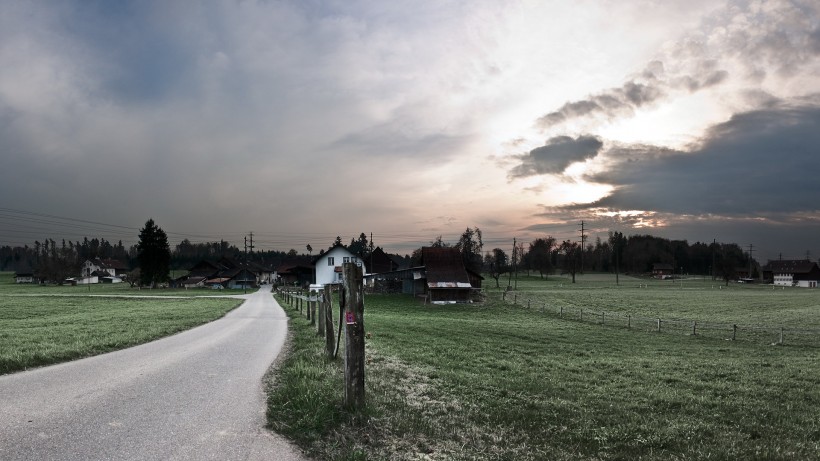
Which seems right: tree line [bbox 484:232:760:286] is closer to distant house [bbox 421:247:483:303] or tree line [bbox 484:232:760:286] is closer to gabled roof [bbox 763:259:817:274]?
gabled roof [bbox 763:259:817:274]

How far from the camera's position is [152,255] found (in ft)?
324

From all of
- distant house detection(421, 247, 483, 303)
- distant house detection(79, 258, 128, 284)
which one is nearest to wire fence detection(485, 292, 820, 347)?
distant house detection(421, 247, 483, 303)

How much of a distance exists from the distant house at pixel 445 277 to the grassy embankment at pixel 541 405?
45744 millimetres

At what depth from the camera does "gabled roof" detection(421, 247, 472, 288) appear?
6775 cm

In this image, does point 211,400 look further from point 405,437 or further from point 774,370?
point 774,370

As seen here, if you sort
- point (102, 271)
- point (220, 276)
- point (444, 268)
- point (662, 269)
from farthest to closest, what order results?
point (662, 269), point (102, 271), point (220, 276), point (444, 268)

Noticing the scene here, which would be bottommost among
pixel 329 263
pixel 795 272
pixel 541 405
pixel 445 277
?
pixel 795 272

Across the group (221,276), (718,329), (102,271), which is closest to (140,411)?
(718,329)

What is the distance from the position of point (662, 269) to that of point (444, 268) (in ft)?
453

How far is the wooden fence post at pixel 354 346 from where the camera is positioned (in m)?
8.38

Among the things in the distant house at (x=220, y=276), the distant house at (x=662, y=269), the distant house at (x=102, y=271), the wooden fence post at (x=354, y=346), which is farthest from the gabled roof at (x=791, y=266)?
the distant house at (x=102, y=271)

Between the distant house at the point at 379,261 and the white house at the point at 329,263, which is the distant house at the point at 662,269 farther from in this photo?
the white house at the point at 329,263

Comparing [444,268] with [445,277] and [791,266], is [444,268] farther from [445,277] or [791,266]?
[791,266]

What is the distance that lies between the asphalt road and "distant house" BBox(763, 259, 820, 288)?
169m
